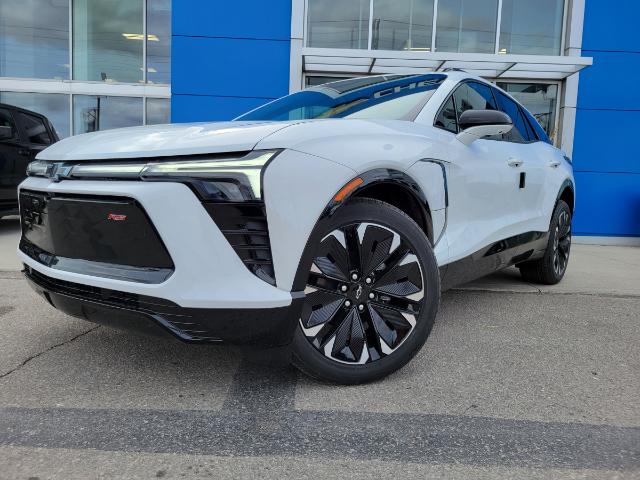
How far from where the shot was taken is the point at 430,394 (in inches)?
99.3

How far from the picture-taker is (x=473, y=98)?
12.0 ft

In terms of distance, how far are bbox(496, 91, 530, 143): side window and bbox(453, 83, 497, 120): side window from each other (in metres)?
0.23

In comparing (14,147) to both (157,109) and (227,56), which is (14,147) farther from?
(157,109)

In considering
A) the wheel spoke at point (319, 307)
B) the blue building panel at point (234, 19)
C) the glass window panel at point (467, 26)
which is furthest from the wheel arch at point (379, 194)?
the glass window panel at point (467, 26)

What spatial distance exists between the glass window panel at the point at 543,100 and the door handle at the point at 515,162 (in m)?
5.96

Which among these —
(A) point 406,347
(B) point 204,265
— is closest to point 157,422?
(B) point 204,265

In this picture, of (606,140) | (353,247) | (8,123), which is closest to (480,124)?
(353,247)

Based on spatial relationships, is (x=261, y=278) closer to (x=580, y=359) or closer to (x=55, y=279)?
A: (x=55, y=279)

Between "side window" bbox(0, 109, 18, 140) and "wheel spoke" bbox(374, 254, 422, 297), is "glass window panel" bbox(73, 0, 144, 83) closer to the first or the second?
"side window" bbox(0, 109, 18, 140)

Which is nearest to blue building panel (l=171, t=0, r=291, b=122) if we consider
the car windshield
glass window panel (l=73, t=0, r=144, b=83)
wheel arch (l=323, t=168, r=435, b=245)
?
glass window panel (l=73, t=0, r=144, b=83)

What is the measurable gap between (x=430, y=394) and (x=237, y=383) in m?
0.91

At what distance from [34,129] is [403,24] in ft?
20.3

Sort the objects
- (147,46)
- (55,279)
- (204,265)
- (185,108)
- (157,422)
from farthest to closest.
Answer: (147,46)
(185,108)
(55,279)
(157,422)
(204,265)

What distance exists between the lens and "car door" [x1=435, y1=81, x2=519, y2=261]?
10.0ft
